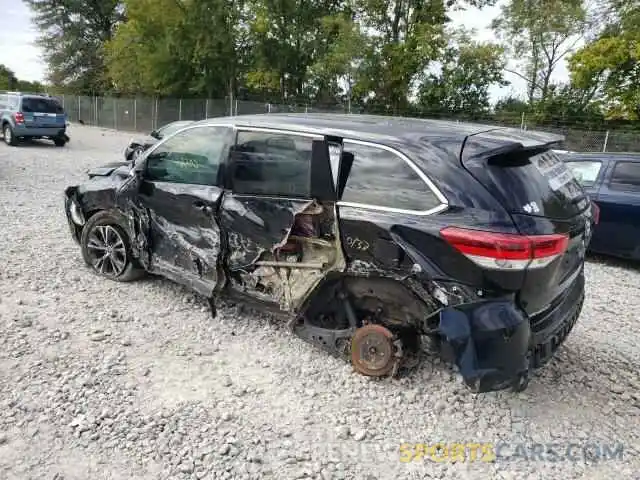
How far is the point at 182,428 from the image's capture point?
8.89ft

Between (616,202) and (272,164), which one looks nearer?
(272,164)

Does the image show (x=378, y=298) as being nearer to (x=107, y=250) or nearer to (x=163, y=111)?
(x=107, y=250)

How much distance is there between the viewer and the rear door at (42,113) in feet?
50.7

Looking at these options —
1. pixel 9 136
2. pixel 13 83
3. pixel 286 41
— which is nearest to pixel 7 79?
pixel 13 83

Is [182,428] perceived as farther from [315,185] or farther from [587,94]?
[587,94]

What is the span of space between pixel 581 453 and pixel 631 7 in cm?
2250

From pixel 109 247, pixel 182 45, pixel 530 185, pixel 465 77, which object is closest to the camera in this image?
pixel 530 185

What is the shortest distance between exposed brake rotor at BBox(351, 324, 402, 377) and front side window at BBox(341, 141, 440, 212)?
85cm

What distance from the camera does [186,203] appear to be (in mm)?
3838

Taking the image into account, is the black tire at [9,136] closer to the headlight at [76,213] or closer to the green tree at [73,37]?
the headlight at [76,213]

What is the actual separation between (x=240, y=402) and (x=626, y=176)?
558cm

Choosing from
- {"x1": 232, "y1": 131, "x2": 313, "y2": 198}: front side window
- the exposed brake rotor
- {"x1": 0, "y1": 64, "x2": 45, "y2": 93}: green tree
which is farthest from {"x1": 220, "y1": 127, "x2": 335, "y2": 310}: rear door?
{"x1": 0, "y1": 64, "x2": 45, "y2": 93}: green tree

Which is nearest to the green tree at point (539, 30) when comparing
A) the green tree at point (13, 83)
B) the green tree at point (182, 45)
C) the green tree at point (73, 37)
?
the green tree at point (182, 45)

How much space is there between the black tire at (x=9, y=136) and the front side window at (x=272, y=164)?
15438 millimetres
